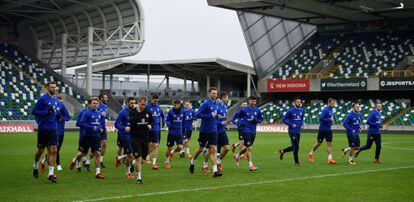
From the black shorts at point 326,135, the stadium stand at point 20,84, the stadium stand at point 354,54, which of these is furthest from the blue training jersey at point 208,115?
the stadium stand at point 354,54

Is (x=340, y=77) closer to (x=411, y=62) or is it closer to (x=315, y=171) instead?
(x=411, y=62)

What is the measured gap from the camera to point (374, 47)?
67.3 metres

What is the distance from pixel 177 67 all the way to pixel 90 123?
2184 inches

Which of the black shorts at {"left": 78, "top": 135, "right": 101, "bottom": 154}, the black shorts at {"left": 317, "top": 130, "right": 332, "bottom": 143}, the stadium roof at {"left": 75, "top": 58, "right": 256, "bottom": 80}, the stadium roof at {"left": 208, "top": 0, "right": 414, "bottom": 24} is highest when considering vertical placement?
the stadium roof at {"left": 208, "top": 0, "right": 414, "bottom": 24}

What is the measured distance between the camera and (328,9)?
60.5m

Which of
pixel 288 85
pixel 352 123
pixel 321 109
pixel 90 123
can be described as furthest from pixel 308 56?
pixel 90 123

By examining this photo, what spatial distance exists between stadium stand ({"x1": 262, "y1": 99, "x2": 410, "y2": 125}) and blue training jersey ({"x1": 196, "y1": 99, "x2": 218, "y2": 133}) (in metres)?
42.6

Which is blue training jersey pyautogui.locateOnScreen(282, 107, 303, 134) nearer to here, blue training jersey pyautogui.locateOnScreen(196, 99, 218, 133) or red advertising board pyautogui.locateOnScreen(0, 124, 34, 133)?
blue training jersey pyautogui.locateOnScreen(196, 99, 218, 133)

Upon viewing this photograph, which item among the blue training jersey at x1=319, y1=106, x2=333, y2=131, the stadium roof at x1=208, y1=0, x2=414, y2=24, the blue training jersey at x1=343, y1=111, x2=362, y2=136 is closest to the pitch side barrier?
the stadium roof at x1=208, y1=0, x2=414, y2=24

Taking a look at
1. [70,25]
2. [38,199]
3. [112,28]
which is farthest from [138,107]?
[70,25]

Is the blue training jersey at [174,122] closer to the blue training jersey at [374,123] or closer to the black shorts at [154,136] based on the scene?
the black shorts at [154,136]

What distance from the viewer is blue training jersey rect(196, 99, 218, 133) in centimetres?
1794

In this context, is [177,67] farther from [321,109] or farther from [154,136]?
[154,136]

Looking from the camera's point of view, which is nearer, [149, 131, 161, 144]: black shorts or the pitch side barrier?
[149, 131, 161, 144]: black shorts
